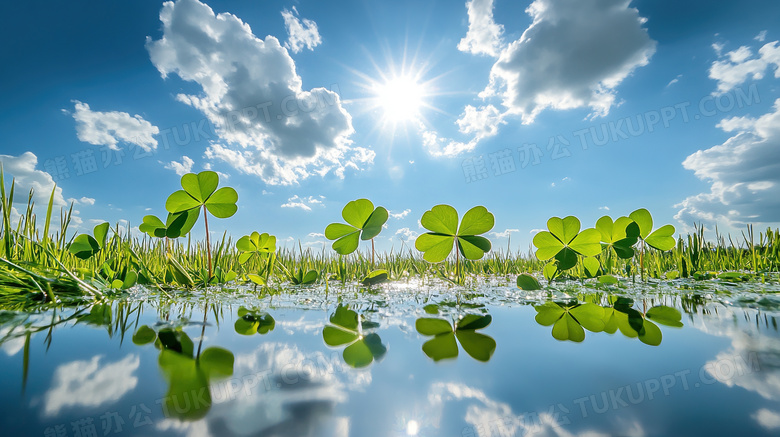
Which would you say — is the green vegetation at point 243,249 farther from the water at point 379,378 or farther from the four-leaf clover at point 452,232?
the water at point 379,378

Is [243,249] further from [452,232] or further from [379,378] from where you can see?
[379,378]

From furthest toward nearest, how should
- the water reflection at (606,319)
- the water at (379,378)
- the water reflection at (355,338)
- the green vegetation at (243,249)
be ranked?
the green vegetation at (243,249), the water reflection at (606,319), the water reflection at (355,338), the water at (379,378)

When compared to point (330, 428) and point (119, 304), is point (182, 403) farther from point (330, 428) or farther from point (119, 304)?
point (119, 304)

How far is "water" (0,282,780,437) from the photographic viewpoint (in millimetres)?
518

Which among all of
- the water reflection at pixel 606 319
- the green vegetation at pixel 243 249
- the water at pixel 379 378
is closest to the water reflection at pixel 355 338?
the water at pixel 379 378

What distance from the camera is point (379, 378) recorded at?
2.23 ft

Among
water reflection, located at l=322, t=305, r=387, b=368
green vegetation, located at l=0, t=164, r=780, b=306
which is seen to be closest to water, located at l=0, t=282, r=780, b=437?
water reflection, located at l=322, t=305, r=387, b=368

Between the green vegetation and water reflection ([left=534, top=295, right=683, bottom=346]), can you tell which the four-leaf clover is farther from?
water reflection ([left=534, top=295, right=683, bottom=346])

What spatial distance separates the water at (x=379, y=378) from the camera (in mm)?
518

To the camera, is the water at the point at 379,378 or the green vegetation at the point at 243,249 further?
the green vegetation at the point at 243,249

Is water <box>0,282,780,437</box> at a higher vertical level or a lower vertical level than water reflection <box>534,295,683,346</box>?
higher

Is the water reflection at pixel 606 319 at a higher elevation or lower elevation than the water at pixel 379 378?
lower

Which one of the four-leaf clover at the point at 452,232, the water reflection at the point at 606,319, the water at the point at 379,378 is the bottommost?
the water reflection at the point at 606,319

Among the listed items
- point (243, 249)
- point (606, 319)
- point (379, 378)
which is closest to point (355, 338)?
point (379, 378)
